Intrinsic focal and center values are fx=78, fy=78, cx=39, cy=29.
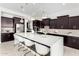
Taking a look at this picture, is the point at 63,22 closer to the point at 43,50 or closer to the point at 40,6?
the point at 40,6

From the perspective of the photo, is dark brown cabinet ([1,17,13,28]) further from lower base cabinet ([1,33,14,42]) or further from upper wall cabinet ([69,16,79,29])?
upper wall cabinet ([69,16,79,29])

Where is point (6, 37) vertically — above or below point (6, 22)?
below

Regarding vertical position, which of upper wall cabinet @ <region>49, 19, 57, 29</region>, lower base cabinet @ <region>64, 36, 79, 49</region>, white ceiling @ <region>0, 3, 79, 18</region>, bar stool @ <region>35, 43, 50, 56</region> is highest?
white ceiling @ <region>0, 3, 79, 18</region>

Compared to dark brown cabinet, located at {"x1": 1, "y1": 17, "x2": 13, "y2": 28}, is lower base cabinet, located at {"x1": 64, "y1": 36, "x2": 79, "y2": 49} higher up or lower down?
lower down

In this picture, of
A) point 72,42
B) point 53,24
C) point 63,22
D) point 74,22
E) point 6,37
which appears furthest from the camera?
point 53,24

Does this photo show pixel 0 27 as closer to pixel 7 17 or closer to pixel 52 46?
pixel 7 17

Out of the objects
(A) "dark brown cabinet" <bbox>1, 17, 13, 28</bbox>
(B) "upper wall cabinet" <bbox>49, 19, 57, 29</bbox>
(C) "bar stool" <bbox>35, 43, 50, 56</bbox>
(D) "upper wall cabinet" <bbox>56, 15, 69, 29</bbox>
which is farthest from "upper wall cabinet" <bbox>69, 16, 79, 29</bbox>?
(A) "dark brown cabinet" <bbox>1, 17, 13, 28</bbox>

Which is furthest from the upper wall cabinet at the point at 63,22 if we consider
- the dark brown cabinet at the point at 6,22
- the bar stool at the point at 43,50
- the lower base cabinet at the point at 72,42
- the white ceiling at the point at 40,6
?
the dark brown cabinet at the point at 6,22

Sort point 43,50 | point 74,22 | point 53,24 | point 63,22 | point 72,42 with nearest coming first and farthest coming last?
→ point 43,50, point 72,42, point 74,22, point 63,22, point 53,24

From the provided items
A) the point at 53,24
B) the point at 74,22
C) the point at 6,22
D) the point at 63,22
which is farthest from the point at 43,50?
the point at 6,22

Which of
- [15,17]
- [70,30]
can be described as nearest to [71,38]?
[70,30]

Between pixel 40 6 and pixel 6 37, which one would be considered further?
pixel 6 37

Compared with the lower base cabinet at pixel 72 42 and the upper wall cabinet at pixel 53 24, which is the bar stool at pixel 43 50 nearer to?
the lower base cabinet at pixel 72 42

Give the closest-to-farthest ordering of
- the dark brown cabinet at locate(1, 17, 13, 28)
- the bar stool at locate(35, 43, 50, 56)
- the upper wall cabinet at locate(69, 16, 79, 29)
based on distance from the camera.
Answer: the bar stool at locate(35, 43, 50, 56) → the upper wall cabinet at locate(69, 16, 79, 29) → the dark brown cabinet at locate(1, 17, 13, 28)
